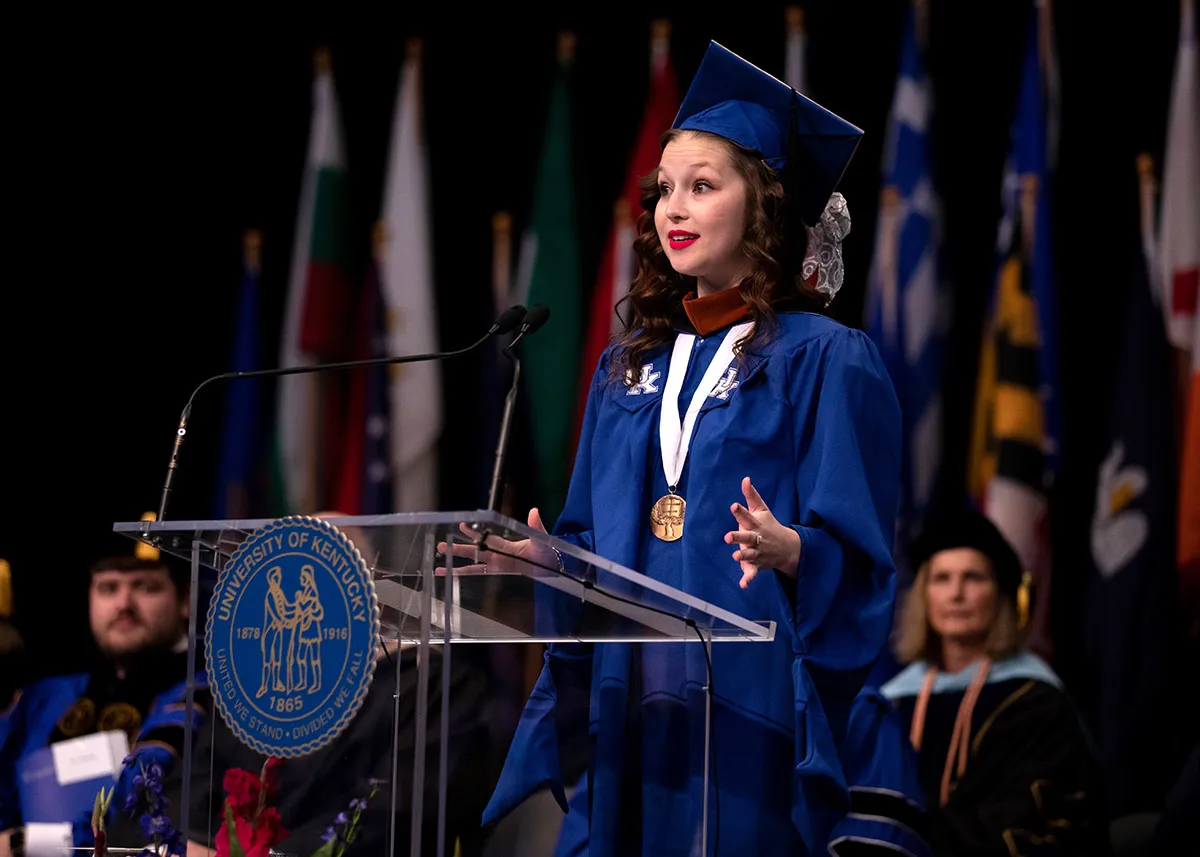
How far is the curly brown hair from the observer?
2.70 meters

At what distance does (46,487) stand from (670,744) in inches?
240

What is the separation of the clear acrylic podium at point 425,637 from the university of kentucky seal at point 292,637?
0.02m

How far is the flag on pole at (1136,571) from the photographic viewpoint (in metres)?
6.31

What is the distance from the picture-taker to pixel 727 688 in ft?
7.80

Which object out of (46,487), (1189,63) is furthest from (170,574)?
(1189,63)

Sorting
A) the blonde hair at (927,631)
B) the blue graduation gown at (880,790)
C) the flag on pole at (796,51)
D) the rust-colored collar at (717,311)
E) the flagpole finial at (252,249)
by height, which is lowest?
the blue graduation gown at (880,790)

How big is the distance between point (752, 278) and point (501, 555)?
87 cm

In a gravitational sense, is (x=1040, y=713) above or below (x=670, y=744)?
below

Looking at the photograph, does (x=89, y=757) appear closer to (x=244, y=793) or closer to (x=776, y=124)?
(x=244, y=793)

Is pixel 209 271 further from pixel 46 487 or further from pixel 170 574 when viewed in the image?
pixel 170 574

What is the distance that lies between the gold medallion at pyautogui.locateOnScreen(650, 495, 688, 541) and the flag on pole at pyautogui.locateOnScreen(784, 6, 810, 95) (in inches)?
197

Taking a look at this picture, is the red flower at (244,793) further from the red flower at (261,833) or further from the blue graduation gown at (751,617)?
the blue graduation gown at (751,617)

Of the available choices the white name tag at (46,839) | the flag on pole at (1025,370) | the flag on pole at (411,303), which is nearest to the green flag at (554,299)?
the flag on pole at (411,303)

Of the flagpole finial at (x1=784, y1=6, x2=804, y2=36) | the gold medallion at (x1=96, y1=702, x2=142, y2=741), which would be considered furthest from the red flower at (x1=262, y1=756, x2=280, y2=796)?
the flagpole finial at (x1=784, y1=6, x2=804, y2=36)
